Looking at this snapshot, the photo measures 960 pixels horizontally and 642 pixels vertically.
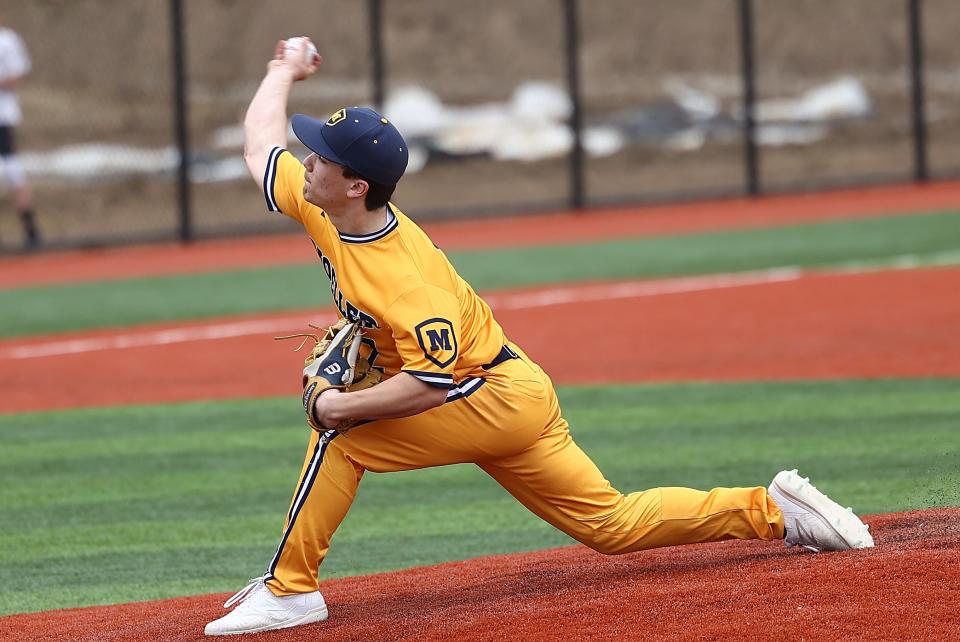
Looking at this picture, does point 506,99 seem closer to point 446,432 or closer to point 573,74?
point 573,74

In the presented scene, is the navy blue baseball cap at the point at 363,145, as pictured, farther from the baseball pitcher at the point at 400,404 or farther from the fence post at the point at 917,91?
the fence post at the point at 917,91

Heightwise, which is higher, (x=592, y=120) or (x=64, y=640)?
(x=592, y=120)

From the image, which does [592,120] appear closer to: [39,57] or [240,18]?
[240,18]

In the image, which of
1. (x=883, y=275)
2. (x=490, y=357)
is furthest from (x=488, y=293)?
(x=490, y=357)

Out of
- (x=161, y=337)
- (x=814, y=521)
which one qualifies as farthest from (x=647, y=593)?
(x=161, y=337)

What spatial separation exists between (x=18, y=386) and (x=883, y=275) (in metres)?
7.31

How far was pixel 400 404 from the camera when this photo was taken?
4.43m

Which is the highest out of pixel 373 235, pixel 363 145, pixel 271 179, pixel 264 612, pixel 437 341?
pixel 363 145

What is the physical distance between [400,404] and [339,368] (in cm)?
24

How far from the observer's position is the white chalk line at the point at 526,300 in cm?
1124

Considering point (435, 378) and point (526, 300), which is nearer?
point (435, 378)

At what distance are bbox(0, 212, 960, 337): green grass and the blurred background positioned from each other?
3721 mm

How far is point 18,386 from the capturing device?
9773 mm

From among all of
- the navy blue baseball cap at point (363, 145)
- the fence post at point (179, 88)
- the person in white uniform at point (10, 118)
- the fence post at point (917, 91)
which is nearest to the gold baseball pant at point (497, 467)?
the navy blue baseball cap at point (363, 145)
